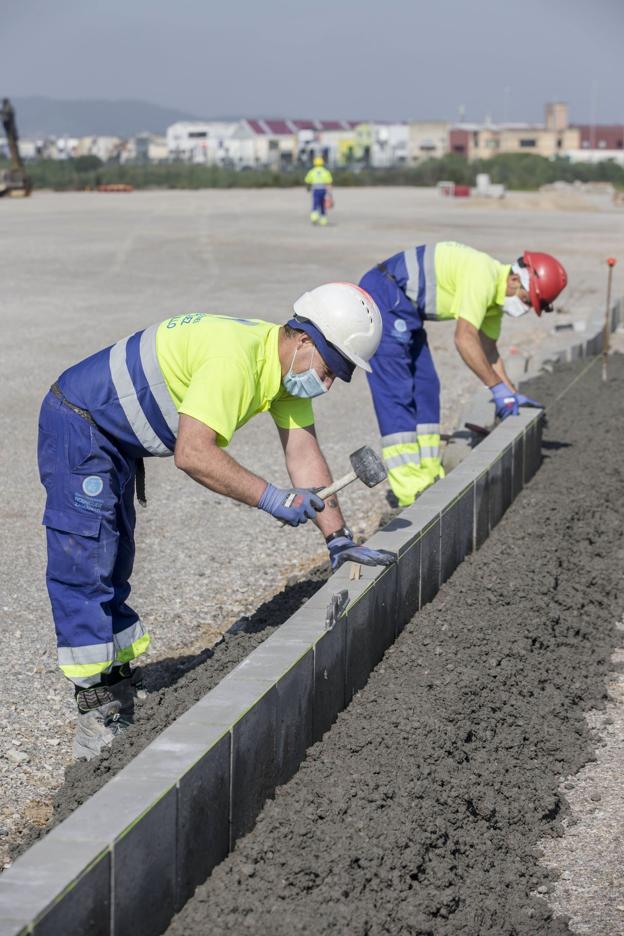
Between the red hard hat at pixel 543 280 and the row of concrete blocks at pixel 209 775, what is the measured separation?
7.16 feet

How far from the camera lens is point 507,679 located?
4.97m

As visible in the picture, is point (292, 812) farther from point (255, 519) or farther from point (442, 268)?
point (442, 268)

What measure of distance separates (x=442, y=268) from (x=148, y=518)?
7.04ft

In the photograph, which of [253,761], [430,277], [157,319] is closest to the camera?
[253,761]

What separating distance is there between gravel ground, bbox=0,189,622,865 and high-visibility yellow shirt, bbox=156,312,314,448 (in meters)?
1.34

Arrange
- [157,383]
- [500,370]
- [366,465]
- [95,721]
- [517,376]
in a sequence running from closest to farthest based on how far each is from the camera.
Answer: [157,383] < [95,721] < [366,465] < [500,370] < [517,376]

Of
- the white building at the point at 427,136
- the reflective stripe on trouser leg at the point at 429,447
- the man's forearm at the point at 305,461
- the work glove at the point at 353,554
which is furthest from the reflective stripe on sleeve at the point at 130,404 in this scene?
the white building at the point at 427,136

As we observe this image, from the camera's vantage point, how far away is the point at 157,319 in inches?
590

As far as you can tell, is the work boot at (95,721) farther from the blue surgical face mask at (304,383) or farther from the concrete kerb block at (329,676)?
the blue surgical face mask at (304,383)

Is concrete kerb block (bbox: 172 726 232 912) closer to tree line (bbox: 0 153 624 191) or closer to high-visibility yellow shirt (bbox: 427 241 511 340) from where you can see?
high-visibility yellow shirt (bbox: 427 241 511 340)

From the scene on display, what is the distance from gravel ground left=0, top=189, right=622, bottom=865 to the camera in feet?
17.0

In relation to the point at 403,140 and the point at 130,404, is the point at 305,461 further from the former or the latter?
the point at 403,140

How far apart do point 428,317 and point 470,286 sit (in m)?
0.57

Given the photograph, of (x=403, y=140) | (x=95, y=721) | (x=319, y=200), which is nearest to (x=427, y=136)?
(x=403, y=140)
